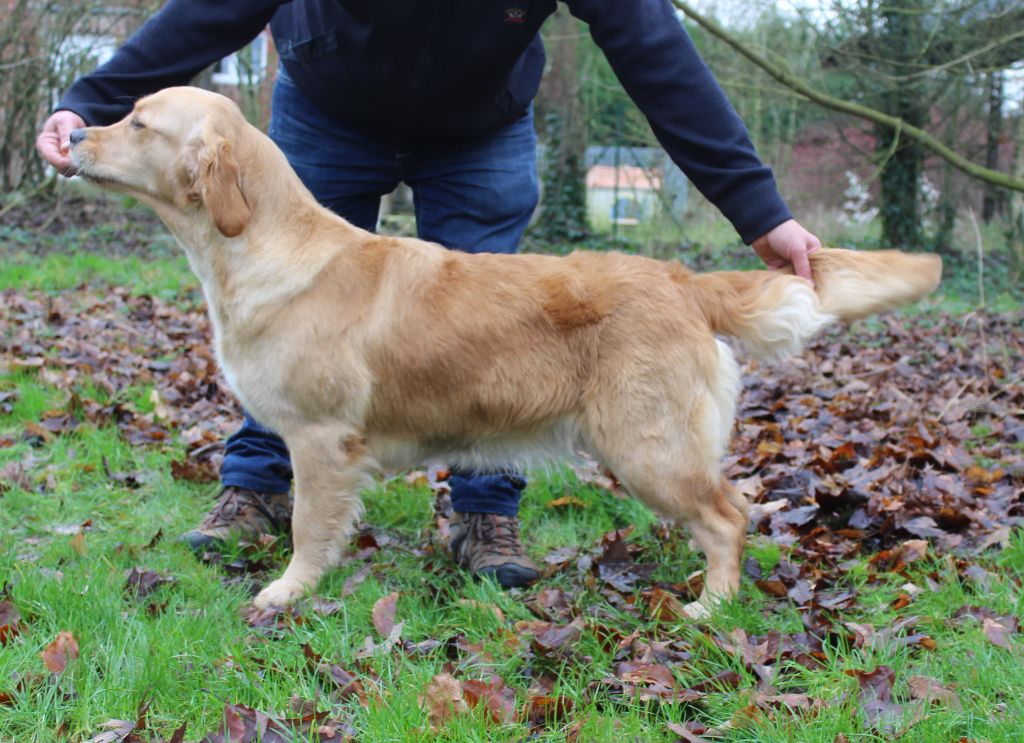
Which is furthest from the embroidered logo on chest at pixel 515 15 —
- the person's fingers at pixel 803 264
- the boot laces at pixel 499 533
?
the boot laces at pixel 499 533

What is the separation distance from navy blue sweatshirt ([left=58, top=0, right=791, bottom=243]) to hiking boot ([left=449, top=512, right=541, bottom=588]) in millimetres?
1410

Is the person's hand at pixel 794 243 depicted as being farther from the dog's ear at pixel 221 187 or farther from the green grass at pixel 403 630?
the dog's ear at pixel 221 187

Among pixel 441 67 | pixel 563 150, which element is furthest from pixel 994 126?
pixel 441 67

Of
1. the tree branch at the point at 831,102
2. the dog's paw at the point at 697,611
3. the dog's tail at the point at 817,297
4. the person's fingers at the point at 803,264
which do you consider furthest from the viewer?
the tree branch at the point at 831,102

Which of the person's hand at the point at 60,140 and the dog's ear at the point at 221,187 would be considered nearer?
the dog's ear at the point at 221,187

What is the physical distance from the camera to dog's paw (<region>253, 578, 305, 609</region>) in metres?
3.32

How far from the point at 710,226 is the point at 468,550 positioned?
14.3 metres

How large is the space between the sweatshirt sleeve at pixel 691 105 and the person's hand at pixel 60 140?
1862mm

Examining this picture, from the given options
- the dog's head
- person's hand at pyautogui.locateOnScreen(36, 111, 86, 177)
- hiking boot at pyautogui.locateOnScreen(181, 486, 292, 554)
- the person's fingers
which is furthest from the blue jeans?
the person's fingers

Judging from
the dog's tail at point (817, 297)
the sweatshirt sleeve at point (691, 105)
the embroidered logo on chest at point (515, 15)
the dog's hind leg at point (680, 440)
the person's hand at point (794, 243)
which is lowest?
the dog's hind leg at point (680, 440)

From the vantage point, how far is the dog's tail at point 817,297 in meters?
3.28

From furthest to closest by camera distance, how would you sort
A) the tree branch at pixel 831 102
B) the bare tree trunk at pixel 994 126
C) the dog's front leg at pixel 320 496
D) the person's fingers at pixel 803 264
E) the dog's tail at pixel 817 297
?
the bare tree trunk at pixel 994 126 < the tree branch at pixel 831 102 < the dog's front leg at pixel 320 496 < the person's fingers at pixel 803 264 < the dog's tail at pixel 817 297

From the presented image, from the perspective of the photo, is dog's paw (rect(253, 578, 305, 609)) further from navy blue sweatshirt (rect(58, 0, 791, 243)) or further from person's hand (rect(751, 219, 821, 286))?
person's hand (rect(751, 219, 821, 286))

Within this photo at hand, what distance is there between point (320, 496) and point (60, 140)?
5.21ft
